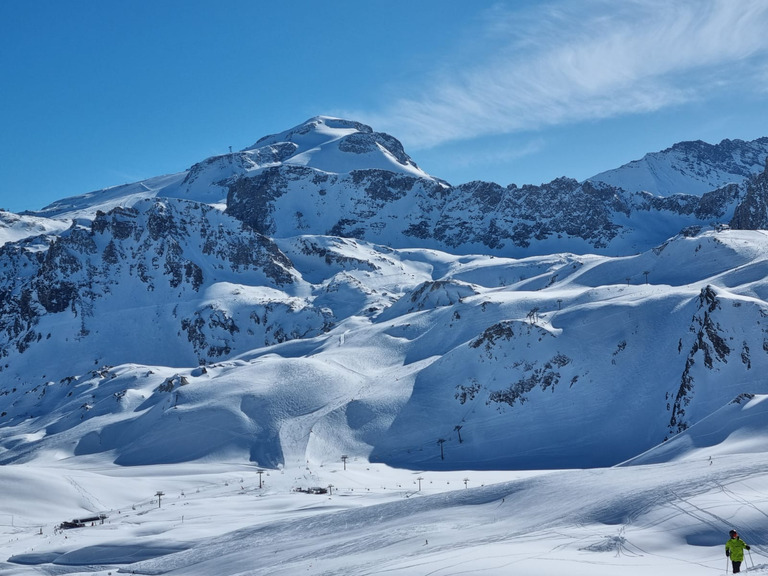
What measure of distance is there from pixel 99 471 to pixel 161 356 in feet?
264

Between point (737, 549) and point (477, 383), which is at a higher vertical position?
point (477, 383)

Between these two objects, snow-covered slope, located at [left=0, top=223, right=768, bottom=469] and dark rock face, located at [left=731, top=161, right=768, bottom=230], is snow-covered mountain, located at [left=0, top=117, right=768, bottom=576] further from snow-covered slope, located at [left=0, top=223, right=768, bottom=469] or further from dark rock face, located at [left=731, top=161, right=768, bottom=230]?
dark rock face, located at [left=731, top=161, right=768, bottom=230]

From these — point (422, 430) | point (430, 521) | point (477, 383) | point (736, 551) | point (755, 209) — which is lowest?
point (430, 521)

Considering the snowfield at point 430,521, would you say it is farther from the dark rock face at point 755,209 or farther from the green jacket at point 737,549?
the dark rock face at point 755,209

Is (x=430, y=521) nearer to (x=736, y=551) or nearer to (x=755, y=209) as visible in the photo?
(x=736, y=551)

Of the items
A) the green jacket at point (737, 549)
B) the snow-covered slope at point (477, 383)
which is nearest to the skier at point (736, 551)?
the green jacket at point (737, 549)

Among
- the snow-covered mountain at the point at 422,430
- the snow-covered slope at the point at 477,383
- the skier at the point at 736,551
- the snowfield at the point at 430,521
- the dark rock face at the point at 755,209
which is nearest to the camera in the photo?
the skier at the point at 736,551

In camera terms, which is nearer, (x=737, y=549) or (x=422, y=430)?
(x=737, y=549)

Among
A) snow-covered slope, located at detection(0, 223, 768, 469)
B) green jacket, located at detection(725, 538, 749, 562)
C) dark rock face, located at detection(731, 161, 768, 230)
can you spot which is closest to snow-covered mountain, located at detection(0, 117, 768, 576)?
snow-covered slope, located at detection(0, 223, 768, 469)

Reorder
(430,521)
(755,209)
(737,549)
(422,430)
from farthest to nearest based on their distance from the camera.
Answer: (755,209) → (422,430) → (430,521) → (737,549)

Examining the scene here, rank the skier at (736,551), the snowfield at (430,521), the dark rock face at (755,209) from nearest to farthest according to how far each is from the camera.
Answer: the skier at (736,551), the snowfield at (430,521), the dark rock face at (755,209)

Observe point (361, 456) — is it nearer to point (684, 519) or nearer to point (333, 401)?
point (333, 401)

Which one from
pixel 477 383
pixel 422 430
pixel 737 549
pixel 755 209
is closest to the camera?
pixel 737 549

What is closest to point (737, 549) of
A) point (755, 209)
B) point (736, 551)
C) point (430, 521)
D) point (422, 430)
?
point (736, 551)
